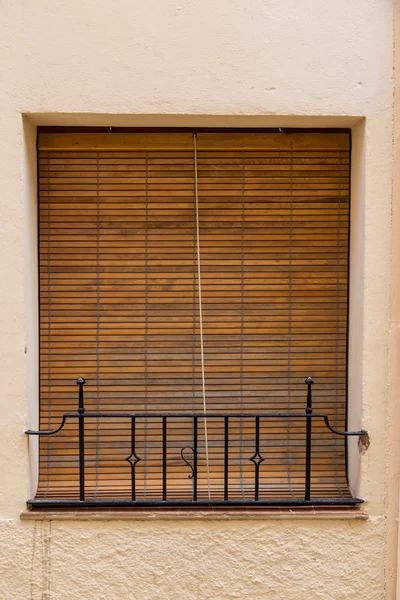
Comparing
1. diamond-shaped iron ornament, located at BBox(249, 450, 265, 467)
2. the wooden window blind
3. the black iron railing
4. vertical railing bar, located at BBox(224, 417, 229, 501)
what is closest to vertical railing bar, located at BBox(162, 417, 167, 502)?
the black iron railing

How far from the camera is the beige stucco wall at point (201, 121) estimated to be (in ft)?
11.0

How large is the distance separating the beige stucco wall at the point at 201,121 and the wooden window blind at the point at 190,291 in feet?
0.89

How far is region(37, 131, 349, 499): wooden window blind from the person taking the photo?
3740 mm

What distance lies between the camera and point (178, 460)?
3.75 metres

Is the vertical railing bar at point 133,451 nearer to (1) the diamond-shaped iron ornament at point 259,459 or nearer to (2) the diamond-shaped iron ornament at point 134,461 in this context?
(2) the diamond-shaped iron ornament at point 134,461

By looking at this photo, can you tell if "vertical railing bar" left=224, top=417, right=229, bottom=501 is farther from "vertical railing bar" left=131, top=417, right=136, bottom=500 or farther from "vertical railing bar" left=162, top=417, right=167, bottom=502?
"vertical railing bar" left=131, top=417, right=136, bottom=500

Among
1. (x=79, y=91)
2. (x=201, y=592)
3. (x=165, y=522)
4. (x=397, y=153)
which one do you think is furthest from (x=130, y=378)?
(x=397, y=153)

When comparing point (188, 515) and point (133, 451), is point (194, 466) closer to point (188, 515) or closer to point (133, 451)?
point (188, 515)

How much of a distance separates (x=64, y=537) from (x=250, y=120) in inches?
114

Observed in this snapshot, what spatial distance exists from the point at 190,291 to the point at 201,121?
3.69 feet

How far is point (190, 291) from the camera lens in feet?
12.4

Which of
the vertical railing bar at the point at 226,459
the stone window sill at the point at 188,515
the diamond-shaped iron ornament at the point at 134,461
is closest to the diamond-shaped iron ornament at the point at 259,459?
the vertical railing bar at the point at 226,459

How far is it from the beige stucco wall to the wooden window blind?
0.27 metres

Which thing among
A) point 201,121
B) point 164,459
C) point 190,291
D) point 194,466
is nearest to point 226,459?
point 194,466
